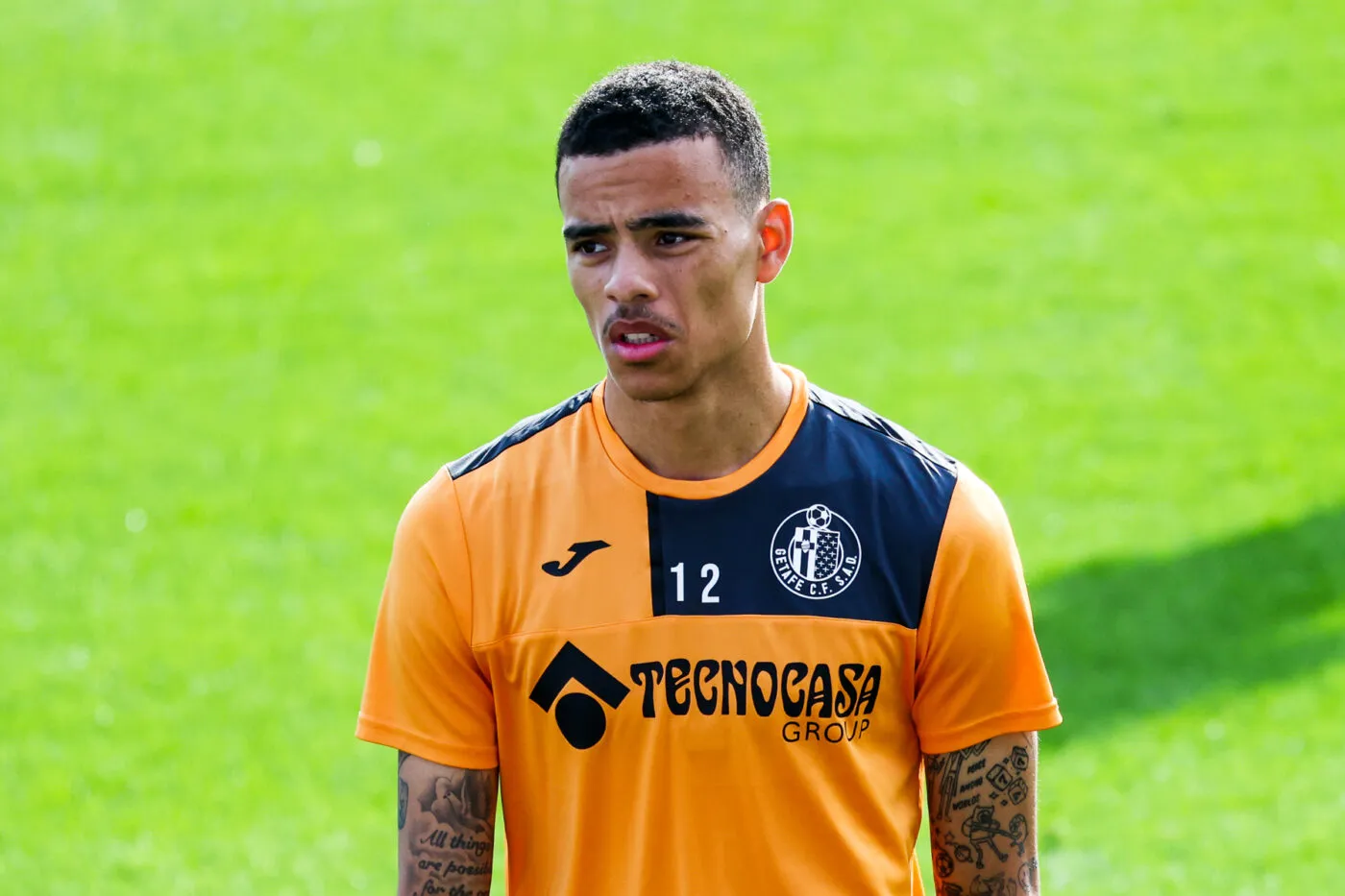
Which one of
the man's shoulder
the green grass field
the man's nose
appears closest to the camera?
the man's nose

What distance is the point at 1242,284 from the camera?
13.6 m

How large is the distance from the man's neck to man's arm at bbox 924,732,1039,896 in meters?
0.73

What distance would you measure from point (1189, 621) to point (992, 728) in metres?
6.78

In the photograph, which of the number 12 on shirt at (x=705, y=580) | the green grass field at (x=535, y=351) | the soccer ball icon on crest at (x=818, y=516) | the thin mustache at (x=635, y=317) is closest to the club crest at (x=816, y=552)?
the soccer ball icon on crest at (x=818, y=516)

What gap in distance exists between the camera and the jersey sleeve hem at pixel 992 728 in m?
A: 3.42

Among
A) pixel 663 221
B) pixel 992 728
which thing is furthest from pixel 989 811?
pixel 663 221

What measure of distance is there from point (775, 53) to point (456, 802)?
47.1 feet

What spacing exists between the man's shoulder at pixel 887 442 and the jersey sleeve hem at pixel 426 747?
0.99 metres

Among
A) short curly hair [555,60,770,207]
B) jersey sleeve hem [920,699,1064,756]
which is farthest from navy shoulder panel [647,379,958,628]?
short curly hair [555,60,770,207]

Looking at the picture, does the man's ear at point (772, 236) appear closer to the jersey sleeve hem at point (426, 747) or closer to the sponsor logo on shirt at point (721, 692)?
the sponsor logo on shirt at point (721, 692)

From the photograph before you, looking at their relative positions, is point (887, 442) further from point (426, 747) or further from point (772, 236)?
point (426, 747)

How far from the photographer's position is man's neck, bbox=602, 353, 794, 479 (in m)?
3.50

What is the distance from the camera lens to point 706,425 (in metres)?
3.50

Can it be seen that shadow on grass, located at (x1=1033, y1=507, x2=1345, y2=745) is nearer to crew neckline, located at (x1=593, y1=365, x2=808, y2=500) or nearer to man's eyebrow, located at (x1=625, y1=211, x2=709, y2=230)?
crew neckline, located at (x1=593, y1=365, x2=808, y2=500)
